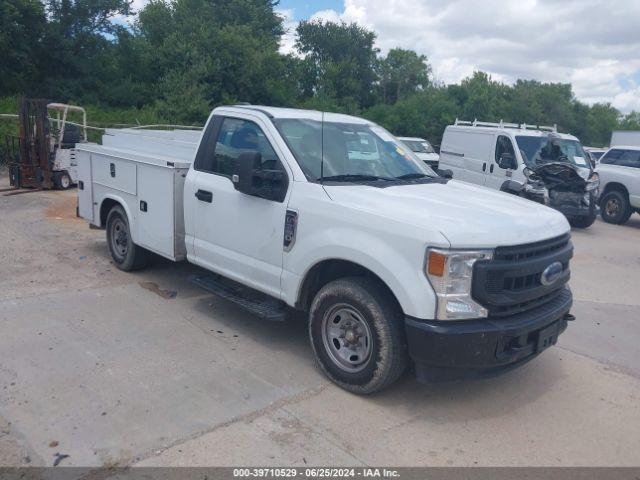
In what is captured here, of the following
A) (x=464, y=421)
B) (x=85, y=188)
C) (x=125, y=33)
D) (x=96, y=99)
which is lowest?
(x=464, y=421)

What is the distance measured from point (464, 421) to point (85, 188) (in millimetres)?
5595

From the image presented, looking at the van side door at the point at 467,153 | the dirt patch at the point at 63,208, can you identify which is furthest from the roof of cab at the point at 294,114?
the van side door at the point at 467,153

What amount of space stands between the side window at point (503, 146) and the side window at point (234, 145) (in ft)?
29.1

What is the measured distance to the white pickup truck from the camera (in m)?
3.72

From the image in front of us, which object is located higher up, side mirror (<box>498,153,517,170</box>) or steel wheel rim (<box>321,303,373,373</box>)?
side mirror (<box>498,153,517,170</box>)

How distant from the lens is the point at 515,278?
152 inches

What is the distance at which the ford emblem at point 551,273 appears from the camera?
13.3 ft

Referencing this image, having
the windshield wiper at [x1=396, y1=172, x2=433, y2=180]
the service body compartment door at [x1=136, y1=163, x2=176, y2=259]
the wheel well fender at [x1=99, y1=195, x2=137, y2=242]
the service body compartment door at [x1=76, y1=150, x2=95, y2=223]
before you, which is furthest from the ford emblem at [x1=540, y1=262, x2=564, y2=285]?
the service body compartment door at [x1=76, y1=150, x2=95, y2=223]

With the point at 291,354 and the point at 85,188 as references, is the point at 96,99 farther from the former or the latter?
the point at 291,354

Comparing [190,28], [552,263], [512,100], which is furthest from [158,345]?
[512,100]

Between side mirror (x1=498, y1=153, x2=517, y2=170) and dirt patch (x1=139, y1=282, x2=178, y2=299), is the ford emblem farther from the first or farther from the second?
side mirror (x1=498, y1=153, x2=517, y2=170)

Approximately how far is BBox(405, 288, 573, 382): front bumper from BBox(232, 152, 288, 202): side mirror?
1564 mm

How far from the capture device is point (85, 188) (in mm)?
7457

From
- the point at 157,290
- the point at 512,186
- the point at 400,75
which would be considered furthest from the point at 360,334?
the point at 400,75
